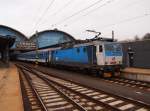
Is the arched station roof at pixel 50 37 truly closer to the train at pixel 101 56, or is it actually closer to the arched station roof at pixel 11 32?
the arched station roof at pixel 11 32

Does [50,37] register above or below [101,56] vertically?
above

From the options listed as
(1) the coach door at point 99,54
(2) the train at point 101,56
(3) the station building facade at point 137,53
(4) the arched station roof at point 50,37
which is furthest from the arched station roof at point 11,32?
(1) the coach door at point 99,54

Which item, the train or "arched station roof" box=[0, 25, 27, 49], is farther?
"arched station roof" box=[0, 25, 27, 49]

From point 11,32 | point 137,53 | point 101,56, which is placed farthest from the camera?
point 11,32

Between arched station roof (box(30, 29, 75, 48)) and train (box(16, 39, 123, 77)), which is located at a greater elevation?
arched station roof (box(30, 29, 75, 48))

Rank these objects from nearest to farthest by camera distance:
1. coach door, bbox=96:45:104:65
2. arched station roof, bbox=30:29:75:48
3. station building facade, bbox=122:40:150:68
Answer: coach door, bbox=96:45:104:65
station building facade, bbox=122:40:150:68
arched station roof, bbox=30:29:75:48

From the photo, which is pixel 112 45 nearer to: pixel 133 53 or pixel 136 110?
pixel 133 53

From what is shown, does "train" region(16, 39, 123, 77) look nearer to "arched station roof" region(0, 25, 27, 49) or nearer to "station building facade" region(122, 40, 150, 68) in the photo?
"station building facade" region(122, 40, 150, 68)

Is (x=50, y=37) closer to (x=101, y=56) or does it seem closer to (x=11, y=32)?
(x=11, y=32)

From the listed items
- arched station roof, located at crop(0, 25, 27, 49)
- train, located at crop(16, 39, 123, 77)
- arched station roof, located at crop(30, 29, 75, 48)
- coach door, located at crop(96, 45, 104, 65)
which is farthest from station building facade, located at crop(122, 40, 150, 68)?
arched station roof, located at crop(0, 25, 27, 49)

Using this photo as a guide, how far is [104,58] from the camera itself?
2112cm

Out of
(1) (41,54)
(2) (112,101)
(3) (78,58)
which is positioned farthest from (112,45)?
(1) (41,54)

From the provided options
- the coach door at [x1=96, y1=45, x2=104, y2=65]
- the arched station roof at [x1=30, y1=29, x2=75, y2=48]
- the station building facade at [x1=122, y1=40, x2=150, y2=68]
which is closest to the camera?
the coach door at [x1=96, y1=45, x2=104, y2=65]

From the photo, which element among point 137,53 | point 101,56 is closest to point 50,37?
point 137,53
